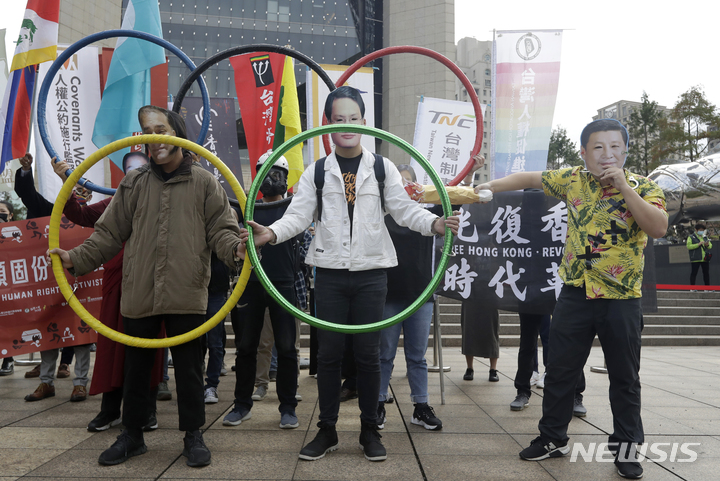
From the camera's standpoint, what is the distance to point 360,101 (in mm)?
3662

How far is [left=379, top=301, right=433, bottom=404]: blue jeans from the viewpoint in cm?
421

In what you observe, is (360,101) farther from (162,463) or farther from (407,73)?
(407,73)

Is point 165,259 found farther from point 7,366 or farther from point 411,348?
point 7,366

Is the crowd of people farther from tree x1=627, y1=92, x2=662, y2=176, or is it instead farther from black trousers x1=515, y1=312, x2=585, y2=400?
tree x1=627, y1=92, x2=662, y2=176

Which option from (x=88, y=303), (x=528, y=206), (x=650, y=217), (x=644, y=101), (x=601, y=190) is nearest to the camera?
(x=650, y=217)

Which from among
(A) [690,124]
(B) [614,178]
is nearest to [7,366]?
(B) [614,178]

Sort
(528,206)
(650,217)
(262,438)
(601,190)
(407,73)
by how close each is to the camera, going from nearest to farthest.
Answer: (650,217)
(601,190)
(262,438)
(528,206)
(407,73)

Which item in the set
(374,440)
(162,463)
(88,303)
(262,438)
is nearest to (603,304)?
(374,440)

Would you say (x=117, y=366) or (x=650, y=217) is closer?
(x=650, y=217)

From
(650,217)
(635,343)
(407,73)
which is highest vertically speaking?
(407,73)

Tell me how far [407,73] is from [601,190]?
2521cm

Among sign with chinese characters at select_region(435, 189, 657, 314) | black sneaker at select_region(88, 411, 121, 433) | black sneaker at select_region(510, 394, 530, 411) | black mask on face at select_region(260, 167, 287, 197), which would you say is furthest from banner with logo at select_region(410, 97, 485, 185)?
black sneaker at select_region(88, 411, 121, 433)

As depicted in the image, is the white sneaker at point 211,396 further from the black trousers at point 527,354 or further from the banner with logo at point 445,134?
the banner with logo at point 445,134

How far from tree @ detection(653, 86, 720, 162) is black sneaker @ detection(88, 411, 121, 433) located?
3703 centimetres
